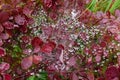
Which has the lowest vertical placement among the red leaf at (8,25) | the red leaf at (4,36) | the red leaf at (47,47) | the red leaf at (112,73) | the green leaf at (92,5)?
the red leaf at (112,73)

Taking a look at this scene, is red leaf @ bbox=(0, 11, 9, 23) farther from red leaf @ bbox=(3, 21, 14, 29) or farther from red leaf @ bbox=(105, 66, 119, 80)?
red leaf @ bbox=(105, 66, 119, 80)

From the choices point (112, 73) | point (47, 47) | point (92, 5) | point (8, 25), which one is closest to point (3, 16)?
point (8, 25)

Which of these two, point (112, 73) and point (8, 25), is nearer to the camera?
point (112, 73)

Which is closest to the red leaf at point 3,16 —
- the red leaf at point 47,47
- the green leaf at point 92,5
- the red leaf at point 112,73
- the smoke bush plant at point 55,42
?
the smoke bush plant at point 55,42

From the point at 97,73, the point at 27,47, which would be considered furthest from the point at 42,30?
the point at 97,73

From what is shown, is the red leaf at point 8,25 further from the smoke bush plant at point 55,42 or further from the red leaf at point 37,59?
the red leaf at point 37,59

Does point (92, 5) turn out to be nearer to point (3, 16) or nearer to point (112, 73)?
point (3, 16)

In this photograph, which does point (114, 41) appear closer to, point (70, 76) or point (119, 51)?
point (119, 51)

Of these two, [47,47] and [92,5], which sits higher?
[92,5]

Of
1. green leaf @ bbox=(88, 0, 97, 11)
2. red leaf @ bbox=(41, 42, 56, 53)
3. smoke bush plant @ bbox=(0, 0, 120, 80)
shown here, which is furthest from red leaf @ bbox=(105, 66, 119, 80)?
green leaf @ bbox=(88, 0, 97, 11)
